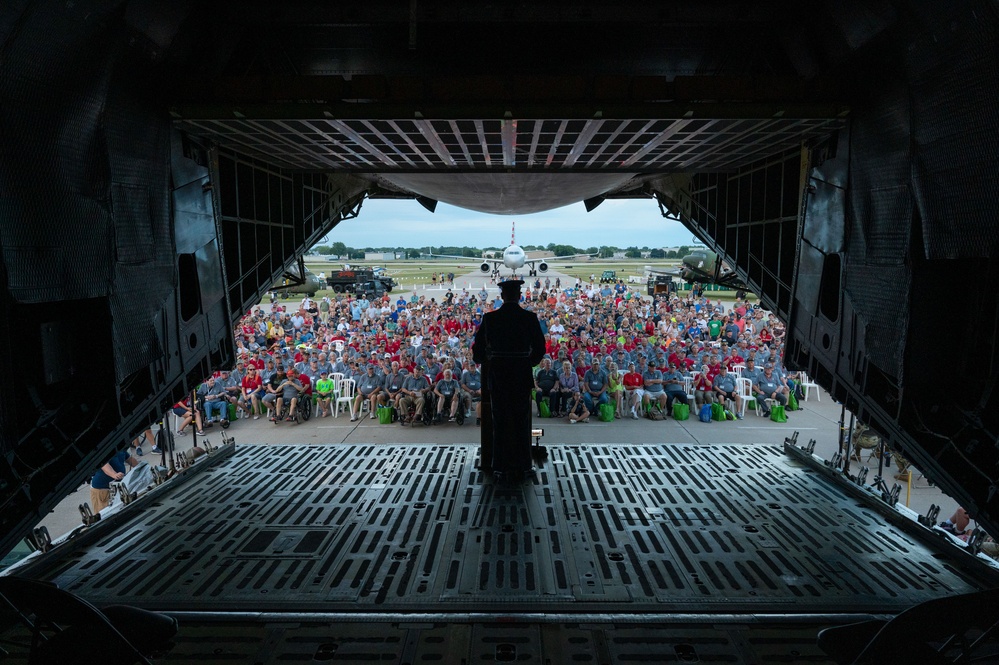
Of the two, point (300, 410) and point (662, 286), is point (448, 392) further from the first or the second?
point (662, 286)

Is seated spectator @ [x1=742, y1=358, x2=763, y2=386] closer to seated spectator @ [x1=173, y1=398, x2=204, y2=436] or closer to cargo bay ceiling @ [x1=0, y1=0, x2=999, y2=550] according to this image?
cargo bay ceiling @ [x1=0, y1=0, x2=999, y2=550]

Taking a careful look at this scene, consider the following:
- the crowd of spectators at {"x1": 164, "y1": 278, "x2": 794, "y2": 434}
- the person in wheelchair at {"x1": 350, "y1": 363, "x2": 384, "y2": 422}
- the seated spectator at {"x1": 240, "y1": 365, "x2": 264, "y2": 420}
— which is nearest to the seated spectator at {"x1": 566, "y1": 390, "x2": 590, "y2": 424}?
the crowd of spectators at {"x1": 164, "y1": 278, "x2": 794, "y2": 434}

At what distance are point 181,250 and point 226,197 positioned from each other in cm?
148

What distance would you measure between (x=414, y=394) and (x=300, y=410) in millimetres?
2652

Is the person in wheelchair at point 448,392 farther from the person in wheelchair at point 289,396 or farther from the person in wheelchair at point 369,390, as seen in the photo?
the person in wheelchair at point 289,396

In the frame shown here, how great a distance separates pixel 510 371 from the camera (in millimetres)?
6066

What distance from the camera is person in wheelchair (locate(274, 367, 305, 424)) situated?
38.8ft

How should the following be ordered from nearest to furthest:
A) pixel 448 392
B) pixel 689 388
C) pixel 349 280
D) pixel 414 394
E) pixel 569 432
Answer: pixel 569 432
pixel 414 394
pixel 448 392
pixel 689 388
pixel 349 280

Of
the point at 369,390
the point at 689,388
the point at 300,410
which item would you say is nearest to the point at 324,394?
the point at 300,410

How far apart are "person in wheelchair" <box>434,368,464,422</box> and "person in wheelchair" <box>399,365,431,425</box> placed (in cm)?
23

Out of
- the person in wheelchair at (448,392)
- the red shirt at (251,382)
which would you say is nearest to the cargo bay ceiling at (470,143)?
the person in wheelchair at (448,392)

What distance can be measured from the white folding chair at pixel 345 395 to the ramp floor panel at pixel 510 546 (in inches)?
230

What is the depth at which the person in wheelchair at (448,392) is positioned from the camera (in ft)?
38.2

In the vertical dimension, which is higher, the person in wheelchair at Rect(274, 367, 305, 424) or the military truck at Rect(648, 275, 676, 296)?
the military truck at Rect(648, 275, 676, 296)
